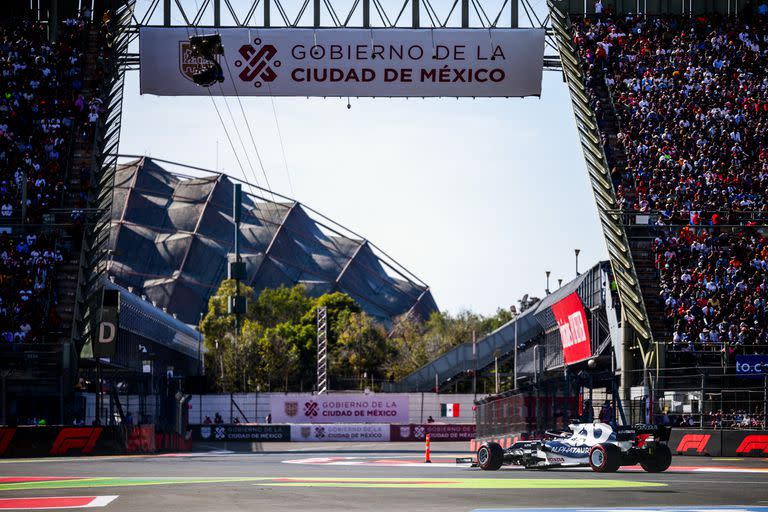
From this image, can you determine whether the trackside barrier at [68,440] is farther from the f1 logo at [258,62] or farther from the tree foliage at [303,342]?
the tree foliage at [303,342]

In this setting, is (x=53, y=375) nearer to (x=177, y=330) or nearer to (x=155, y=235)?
(x=177, y=330)

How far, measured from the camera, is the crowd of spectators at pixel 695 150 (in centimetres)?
4678

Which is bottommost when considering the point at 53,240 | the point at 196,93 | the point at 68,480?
the point at 68,480

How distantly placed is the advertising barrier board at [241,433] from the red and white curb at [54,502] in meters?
44.4

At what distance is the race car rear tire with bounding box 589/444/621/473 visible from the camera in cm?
2705

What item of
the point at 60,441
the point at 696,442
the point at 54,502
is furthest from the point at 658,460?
the point at 60,441

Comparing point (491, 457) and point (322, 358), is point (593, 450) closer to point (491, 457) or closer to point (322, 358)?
point (491, 457)

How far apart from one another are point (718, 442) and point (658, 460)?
10.7 m

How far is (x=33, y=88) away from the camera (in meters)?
54.6

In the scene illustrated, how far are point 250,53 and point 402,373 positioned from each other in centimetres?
5038

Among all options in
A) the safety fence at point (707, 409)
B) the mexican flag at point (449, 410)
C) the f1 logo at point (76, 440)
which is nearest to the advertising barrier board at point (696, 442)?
the safety fence at point (707, 409)

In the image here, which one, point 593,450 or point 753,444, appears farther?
point 753,444

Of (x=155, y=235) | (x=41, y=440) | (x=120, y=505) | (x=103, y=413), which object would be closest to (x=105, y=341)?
(x=103, y=413)

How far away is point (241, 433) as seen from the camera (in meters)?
64.6
